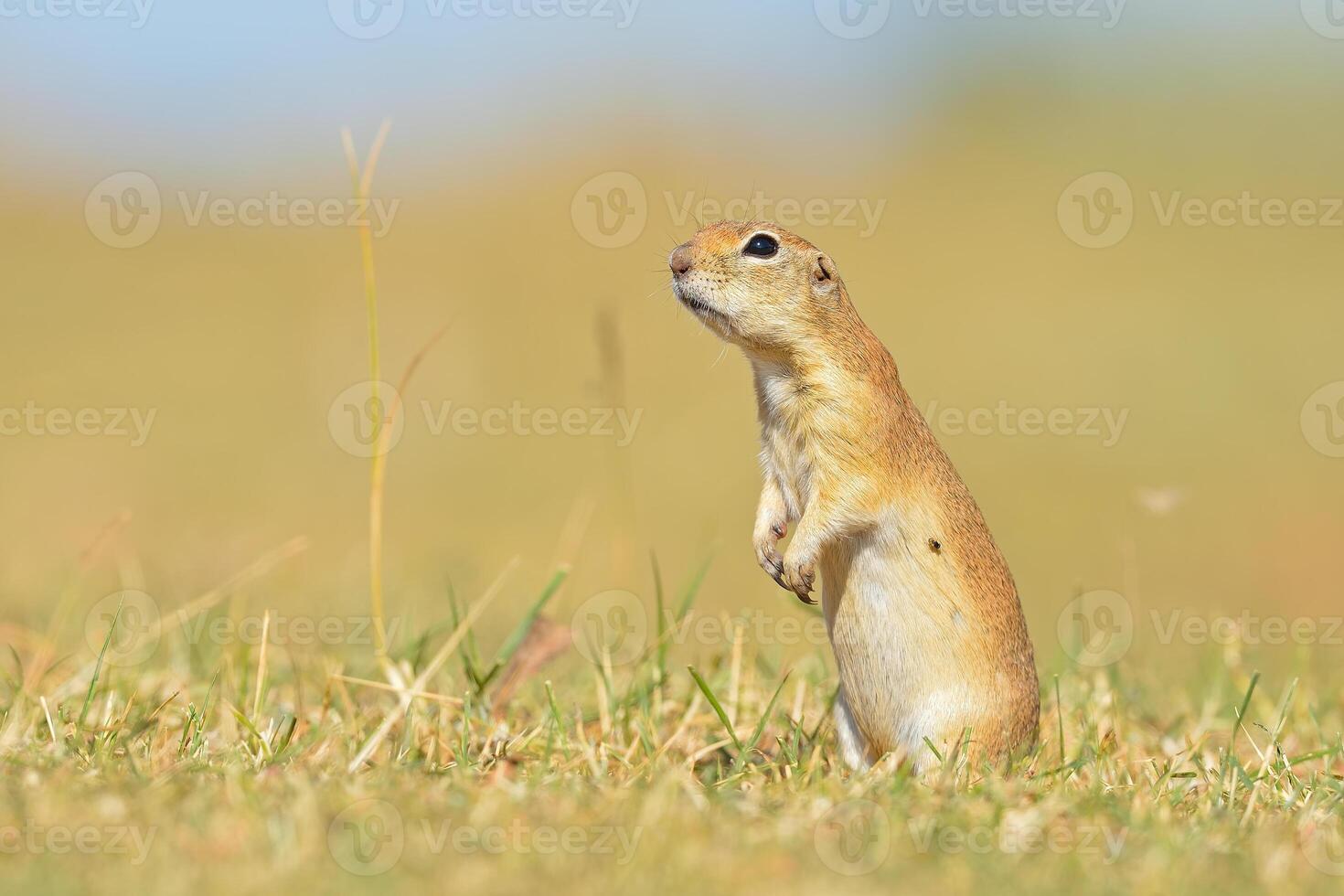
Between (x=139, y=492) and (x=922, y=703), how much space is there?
860 centimetres

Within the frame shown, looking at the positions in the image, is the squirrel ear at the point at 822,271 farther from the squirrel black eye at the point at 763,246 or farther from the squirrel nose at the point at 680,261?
the squirrel nose at the point at 680,261

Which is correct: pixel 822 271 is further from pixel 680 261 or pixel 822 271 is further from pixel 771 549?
pixel 771 549

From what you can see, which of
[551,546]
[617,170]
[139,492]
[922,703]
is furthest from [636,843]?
[617,170]

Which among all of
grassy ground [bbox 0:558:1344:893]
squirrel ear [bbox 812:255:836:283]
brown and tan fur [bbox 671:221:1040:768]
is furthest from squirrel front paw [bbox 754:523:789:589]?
squirrel ear [bbox 812:255:836:283]

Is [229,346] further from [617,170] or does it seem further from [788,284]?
[788,284]

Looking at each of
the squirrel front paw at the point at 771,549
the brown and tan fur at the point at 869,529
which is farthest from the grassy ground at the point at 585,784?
the squirrel front paw at the point at 771,549

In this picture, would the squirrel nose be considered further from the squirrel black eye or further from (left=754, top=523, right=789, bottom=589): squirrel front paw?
(left=754, top=523, right=789, bottom=589): squirrel front paw

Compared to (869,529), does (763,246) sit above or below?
above

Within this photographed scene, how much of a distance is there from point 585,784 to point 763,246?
188 cm

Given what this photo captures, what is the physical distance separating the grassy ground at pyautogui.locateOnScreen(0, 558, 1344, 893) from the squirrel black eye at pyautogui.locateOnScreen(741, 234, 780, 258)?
1175 mm

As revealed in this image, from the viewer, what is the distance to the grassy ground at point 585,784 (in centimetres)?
277

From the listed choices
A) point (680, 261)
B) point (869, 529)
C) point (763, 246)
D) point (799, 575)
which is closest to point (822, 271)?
point (763, 246)

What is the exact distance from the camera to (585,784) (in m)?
3.54

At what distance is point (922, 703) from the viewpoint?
14.1 ft
